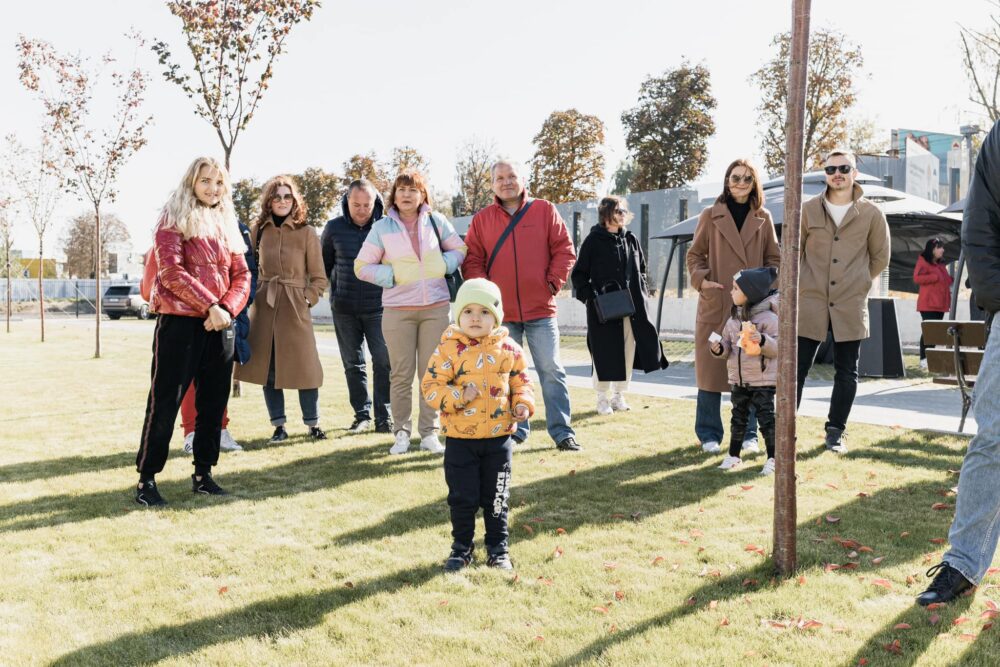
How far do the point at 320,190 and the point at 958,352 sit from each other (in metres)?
53.0

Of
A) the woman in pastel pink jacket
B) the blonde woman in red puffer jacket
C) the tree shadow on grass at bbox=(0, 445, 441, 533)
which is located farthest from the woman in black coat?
the blonde woman in red puffer jacket

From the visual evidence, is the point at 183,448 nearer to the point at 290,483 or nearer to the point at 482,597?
the point at 290,483

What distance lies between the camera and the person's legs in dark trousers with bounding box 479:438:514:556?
12.7ft

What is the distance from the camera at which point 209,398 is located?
531cm

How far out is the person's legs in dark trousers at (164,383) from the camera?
498cm

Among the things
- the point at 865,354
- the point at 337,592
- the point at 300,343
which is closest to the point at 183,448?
the point at 300,343

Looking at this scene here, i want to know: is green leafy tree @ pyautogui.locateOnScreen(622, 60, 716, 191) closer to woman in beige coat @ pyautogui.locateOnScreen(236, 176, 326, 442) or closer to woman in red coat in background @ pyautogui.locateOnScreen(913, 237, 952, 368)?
woman in red coat in background @ pyautogui.locateOnScreen(913, 237, 952, 368)

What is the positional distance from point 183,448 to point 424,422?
75.2 inches

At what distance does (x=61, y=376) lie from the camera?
13.0 metres

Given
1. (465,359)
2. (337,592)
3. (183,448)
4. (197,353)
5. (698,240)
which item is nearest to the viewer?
(337,592)

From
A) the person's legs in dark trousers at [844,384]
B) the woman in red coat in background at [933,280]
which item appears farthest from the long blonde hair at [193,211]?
the woman in red coat in background at [933,280]

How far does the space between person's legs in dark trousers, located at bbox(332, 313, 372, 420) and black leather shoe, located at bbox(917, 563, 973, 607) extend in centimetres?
506

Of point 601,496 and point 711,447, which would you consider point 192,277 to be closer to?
point 601,496

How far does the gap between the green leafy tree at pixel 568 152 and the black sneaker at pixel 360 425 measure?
33.3 m
